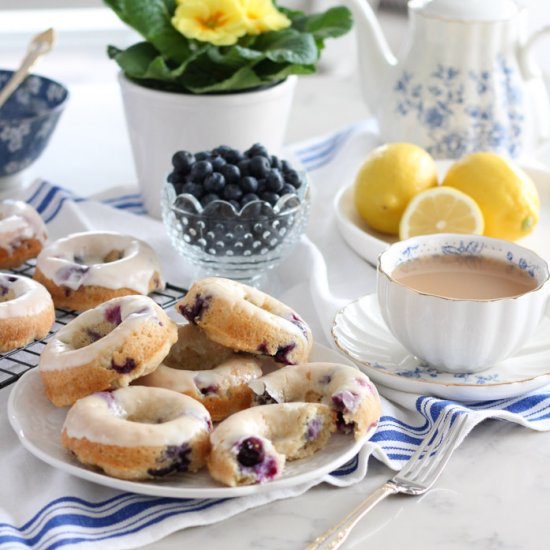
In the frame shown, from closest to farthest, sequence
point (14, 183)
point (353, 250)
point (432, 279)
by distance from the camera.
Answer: point (432, 279)
point (353, 250)
point (14, 183)

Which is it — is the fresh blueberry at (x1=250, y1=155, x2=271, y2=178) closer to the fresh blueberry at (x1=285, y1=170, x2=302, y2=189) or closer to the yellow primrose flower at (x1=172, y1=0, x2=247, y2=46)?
the fresh blueberry at (x1=285, y1=170, x2=302, y2=189)

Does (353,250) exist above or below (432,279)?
below

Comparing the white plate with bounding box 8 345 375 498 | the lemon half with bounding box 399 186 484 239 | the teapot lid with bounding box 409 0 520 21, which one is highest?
the teapot lid with bounding box 409 0 520 21

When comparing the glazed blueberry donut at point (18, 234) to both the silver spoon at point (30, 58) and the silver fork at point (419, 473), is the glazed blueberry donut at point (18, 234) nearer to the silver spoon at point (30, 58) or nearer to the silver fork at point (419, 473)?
the silver spoon at point (30, 58)

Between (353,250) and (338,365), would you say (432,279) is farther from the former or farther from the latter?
(353,250)

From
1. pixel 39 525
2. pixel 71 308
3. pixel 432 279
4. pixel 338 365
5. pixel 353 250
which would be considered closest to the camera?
pixel 39 525

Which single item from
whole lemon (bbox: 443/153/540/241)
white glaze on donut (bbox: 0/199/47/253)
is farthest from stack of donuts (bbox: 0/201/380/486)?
whole lemon (bbox: 443/153/540/241)

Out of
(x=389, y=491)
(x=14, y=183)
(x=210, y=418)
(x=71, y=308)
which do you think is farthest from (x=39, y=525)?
(x=14, y=183)

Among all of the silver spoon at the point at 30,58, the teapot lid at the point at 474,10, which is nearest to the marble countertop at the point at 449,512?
the teapot lid at the point at 474,10
